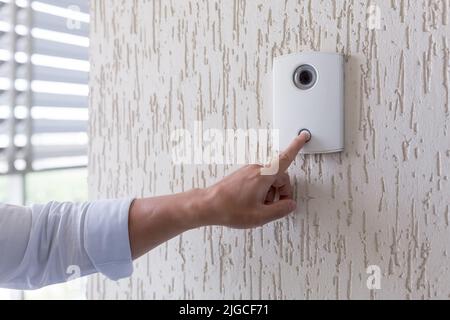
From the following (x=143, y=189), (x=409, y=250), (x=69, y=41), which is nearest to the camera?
(x=409, y=250)

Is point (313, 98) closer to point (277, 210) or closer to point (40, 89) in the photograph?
point (277, 210)

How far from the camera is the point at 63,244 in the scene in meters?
0.38

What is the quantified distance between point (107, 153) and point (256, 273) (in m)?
0.23

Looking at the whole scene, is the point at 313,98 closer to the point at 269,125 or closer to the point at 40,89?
the point at 269,125

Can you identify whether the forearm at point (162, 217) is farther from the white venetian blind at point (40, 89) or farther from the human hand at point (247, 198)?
the white venetian blind at point (40, 89)

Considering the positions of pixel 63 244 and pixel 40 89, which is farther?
pixel 40 89

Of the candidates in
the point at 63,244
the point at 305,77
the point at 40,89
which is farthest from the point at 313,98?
the point at 40,89

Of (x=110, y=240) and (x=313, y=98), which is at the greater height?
(x=313, y=98)

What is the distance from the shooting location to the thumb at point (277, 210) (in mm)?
346

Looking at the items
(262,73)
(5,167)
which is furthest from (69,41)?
(262,73)

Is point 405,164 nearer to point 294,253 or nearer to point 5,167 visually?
point 294,253

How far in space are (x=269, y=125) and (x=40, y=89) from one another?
63 cm

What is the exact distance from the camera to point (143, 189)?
0.45 metres

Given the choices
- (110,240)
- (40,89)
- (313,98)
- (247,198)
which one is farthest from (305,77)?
(40,89)
